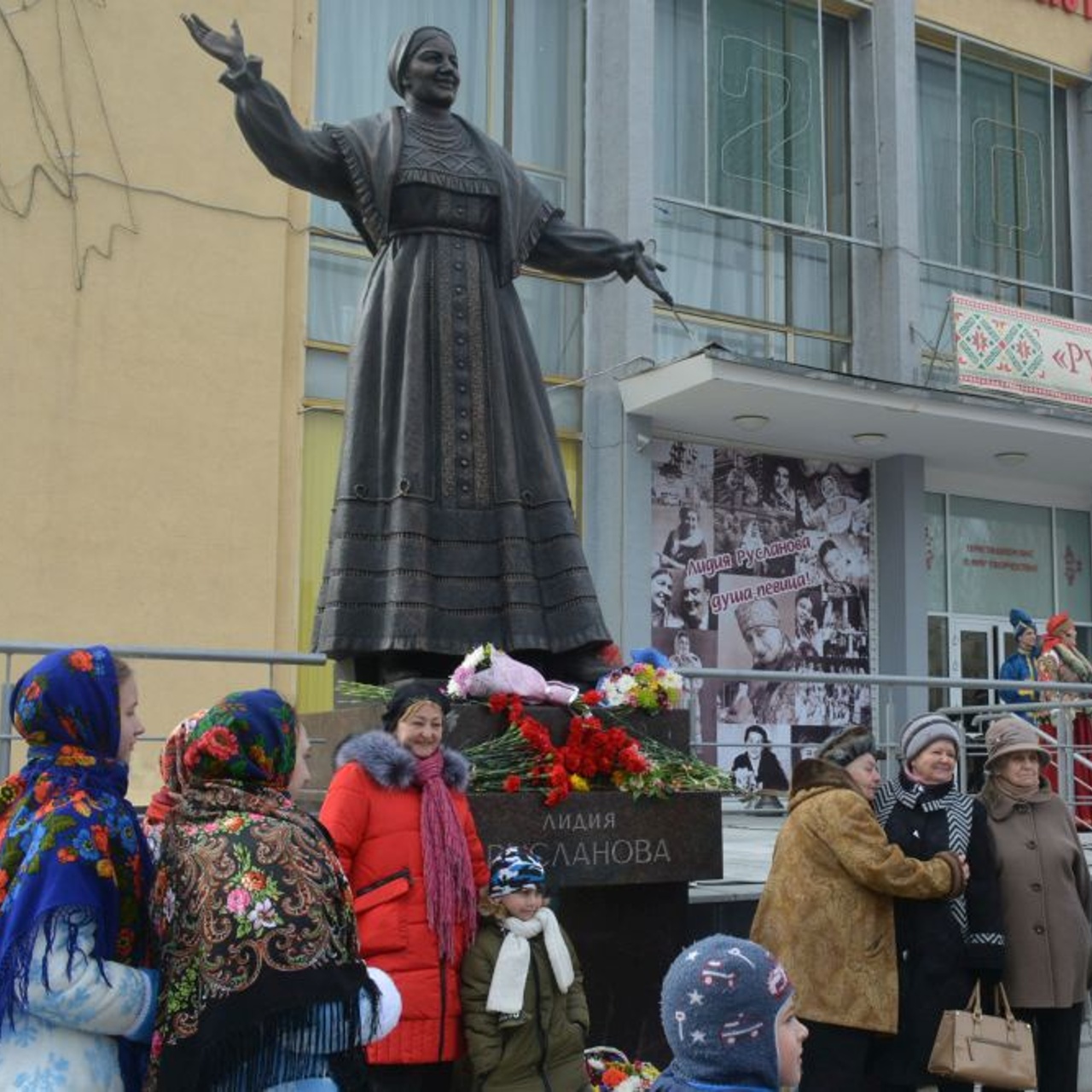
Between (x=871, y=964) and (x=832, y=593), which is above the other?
(x=832, y=593)

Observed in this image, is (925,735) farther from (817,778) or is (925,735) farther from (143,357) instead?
(143,357)

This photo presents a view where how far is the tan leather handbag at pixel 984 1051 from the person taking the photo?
16.7ft

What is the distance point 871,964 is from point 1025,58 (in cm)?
1735

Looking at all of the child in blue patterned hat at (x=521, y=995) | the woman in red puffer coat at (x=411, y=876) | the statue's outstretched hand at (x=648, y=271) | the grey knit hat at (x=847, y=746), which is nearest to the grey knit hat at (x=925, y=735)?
the grey knit hat at (x=847, y=746)

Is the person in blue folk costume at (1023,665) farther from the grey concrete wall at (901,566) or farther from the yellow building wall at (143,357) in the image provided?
the yellow building wall at (143,357)

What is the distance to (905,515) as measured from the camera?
1822cm

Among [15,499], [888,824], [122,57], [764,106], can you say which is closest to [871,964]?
[888,824]

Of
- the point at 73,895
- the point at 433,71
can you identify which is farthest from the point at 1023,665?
the point at 73,895

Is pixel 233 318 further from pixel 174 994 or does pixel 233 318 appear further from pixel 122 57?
pixel 174 994

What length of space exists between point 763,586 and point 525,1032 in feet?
43.3

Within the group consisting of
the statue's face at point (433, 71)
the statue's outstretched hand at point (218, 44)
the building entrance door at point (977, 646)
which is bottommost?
the building entrance door at point (977, 646)

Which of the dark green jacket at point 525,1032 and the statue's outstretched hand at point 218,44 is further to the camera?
the statue's outstretched hand at point 218,44

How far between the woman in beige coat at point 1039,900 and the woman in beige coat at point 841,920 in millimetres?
425

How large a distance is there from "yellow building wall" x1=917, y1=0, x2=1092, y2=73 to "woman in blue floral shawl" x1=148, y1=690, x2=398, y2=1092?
59.3 feet
